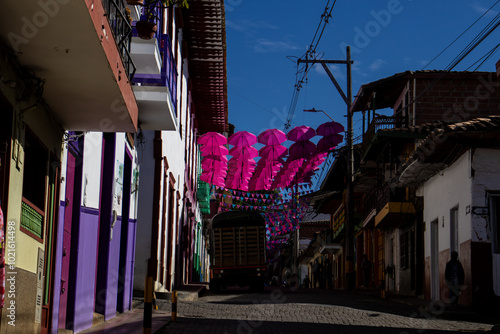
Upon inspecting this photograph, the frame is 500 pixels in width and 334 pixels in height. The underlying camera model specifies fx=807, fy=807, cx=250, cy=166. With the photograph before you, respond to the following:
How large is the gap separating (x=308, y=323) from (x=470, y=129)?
6657mm

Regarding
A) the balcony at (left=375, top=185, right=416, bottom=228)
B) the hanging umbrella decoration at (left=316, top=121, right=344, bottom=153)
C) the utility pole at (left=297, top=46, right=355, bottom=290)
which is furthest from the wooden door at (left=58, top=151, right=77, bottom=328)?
the utility pole at (left=297, top=46, right=355, bottom=290)

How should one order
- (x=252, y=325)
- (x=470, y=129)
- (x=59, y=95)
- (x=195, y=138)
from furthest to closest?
(x=195, y=138), (x=470, y=129), (x=252, y=325), (x=59, y=95)

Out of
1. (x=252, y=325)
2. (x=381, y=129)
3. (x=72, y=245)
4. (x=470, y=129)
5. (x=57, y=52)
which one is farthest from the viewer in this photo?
(x=381, y=129)

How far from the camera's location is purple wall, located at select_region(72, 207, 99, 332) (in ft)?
34.3

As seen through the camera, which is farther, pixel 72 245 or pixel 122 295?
pixel 122 295

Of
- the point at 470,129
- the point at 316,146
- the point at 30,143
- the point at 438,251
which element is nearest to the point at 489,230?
the point at 470,129

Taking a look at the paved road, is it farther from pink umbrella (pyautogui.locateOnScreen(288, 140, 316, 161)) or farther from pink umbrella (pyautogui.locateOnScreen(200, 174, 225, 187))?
pink umbrella (pyautogui.locateOnScreen(200, 174, 225, 187))

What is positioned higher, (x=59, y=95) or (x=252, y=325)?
(x=59, y=95)

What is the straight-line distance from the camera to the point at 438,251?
2164cm

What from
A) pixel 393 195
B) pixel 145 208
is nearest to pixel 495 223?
pixel 145 208

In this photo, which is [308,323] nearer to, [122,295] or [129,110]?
[122,295]

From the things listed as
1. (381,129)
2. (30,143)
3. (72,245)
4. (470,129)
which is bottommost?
(72,245)

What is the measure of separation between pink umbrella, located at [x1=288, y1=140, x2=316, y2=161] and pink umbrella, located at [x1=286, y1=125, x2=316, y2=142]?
21 centimetres

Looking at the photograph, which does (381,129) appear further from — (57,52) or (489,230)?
(57,52)
